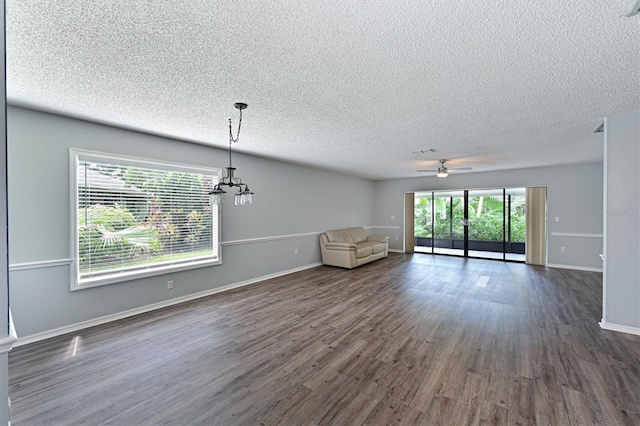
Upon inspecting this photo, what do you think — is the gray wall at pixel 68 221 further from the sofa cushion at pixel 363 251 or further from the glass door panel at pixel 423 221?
the glass door panel at pixel 423 221

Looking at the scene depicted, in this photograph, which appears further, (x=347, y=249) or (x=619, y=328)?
(x=347, y=249)

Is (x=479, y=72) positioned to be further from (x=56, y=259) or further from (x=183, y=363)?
(x=56, y=259)

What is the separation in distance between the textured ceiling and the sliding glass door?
4.30 meters

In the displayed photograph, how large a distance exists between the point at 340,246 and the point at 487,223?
478cm

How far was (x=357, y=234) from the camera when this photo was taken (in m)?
8.34

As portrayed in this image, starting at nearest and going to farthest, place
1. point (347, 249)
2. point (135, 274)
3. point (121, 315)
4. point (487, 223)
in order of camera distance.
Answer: point (121, 315) < point (135, 274) < point (347, 249) < point (487, 223)

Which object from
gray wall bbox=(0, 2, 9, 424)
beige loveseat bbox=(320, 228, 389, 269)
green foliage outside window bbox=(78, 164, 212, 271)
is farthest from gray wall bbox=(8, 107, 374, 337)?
gray wall bbox=(0, 2, 9, 424)

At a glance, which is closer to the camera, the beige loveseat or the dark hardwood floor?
the dark hardwood floor

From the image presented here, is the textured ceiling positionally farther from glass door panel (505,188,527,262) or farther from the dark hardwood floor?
glass door panel (505,188,527,262)

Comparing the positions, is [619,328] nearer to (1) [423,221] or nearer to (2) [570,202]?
(2) [570,202]

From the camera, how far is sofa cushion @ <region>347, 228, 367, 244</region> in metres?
8.09

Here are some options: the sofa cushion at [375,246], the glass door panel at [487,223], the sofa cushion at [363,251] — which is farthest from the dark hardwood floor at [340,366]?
the glass door panel at [487,223]

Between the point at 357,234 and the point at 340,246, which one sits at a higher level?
the point at 357,234

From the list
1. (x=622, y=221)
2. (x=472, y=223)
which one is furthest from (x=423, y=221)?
(x=622, y=221)
